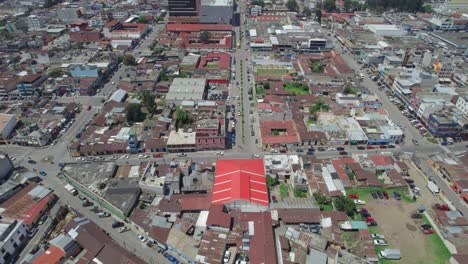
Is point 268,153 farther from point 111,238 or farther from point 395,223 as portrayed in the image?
point 111,238

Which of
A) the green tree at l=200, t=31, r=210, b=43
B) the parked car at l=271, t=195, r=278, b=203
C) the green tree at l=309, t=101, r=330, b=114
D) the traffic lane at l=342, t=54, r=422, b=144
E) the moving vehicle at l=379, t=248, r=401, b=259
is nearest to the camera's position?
the moving vehicle at l=379, t=248, r=401, b=259

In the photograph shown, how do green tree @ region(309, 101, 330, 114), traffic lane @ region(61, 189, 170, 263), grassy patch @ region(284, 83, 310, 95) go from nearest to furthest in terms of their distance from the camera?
traffic lane @ region(61, 189, 170, 263), green tree @ region(309, 101, 330, 114), grassy patch @ region(284, 83, 310, 95)

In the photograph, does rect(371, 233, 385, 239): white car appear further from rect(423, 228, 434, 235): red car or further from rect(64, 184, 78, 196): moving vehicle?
rect(64, 184, 78, 196): moving vehicle

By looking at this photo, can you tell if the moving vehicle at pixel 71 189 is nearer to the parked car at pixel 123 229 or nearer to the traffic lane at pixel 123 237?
the traffic lane at pixel 123 237

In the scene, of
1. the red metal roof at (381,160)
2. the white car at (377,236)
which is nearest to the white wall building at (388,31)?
the red metal roof at (381,160)

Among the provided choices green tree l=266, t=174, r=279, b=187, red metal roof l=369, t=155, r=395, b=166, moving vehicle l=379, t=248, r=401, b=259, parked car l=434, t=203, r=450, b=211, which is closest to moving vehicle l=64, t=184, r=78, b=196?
green tree l=266, t=174, r=279, b=187

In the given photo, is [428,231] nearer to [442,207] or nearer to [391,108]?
[442,207]
